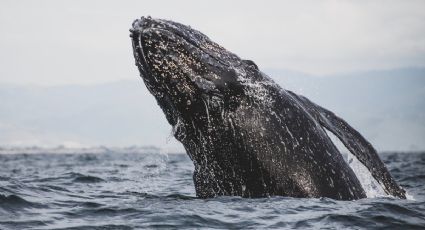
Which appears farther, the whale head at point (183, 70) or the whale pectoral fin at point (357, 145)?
the whale pectoral fin at point (357, 145)

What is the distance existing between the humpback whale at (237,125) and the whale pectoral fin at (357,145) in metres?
0.01

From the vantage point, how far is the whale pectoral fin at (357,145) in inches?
330

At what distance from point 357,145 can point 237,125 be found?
1.68 m

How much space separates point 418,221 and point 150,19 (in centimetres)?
432

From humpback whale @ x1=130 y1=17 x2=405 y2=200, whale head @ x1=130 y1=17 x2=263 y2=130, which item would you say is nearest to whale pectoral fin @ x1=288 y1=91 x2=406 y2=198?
humpback whale @ x1=130 y1=17 x2=405 y2=200

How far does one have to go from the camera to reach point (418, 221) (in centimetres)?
781

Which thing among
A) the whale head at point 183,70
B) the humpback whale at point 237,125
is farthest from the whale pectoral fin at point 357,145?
the whale head at point 183,70

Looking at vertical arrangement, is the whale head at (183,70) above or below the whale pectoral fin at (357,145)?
above

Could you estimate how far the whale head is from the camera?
8.02 metres

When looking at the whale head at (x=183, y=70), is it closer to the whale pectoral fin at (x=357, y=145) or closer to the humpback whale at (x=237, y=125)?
the humpback whale at (x=237, y=125)

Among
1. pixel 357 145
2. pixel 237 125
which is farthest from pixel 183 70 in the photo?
pixel 357 145

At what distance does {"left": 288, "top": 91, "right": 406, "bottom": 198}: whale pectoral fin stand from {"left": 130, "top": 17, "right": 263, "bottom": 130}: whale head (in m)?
1.20

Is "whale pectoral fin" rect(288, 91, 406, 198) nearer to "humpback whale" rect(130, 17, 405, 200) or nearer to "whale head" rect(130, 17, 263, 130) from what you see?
"humpback whale" rect(130, 17, 405, 200)

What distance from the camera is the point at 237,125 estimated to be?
328 inches
